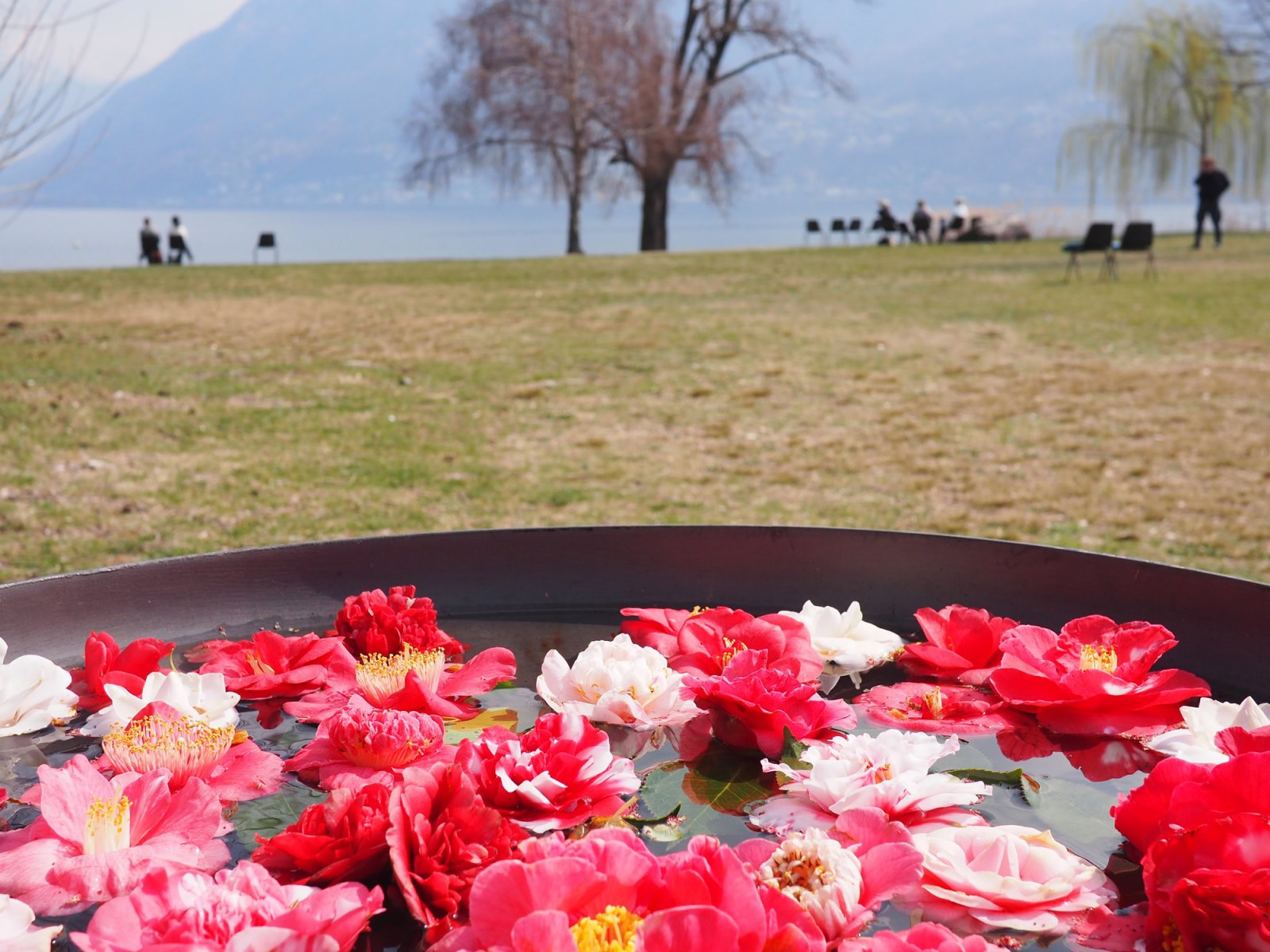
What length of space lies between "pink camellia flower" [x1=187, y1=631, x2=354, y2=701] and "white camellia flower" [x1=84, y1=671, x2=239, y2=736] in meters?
0.07

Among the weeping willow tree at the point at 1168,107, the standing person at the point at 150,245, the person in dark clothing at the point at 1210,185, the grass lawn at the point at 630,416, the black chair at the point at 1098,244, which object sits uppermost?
the weeping willow tree at the point at 1168,107

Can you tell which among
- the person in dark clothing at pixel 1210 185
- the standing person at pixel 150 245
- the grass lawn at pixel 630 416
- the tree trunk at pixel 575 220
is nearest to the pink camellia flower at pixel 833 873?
the grass lawn at pixel 630 416

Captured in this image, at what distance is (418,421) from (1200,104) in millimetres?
23408

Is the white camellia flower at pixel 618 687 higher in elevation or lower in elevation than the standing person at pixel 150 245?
lower

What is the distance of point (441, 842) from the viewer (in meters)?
0.76

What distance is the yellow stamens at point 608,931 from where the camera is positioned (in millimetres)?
614

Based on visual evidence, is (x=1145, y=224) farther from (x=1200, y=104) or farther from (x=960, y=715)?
(x=960, y=715)

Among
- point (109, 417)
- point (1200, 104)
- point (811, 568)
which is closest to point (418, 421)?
point (109, 417)

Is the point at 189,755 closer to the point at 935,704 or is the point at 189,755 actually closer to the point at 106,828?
the point at 106,828

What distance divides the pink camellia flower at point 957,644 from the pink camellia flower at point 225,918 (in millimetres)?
692

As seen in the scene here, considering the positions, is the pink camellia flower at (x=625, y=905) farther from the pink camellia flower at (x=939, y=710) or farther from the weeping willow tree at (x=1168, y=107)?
the weeping willow tree at (x=1168, y=107)

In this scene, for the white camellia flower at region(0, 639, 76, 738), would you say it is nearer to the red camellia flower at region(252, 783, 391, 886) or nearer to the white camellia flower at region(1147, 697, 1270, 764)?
the red camellia flower at region(252, 783, 391, 886)

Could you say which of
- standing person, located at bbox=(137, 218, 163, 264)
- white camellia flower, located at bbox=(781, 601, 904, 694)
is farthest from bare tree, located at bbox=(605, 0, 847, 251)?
white camellia flower, located at bbox=(781, 601, 904, 694)

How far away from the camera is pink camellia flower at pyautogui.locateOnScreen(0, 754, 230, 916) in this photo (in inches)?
30.8
